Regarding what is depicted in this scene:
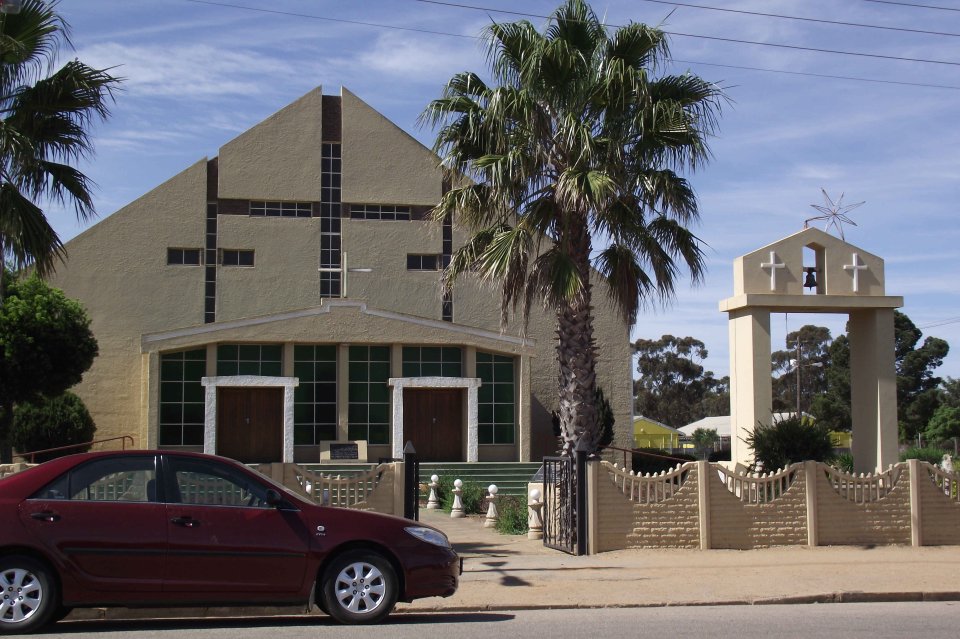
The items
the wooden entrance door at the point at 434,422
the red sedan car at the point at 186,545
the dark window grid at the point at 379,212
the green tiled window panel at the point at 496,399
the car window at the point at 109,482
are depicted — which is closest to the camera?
the red sedan car at the point at 186,545

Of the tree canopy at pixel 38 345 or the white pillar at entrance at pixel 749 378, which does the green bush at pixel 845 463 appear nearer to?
the white pillar at entrance at pixel 749 378

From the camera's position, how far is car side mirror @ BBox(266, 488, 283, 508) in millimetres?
9227

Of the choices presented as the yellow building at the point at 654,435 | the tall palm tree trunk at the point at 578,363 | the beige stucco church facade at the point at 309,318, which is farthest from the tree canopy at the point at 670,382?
the tall palm tree trunk at the point at 578,363

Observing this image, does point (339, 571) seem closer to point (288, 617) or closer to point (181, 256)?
point (288, 617)

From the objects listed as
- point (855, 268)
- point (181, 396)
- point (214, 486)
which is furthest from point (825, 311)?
point (181, 396)

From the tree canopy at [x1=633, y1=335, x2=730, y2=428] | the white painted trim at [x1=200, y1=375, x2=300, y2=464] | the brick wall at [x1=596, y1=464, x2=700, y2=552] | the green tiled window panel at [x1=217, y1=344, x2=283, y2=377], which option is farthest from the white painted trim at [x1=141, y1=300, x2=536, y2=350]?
the tree canopy at [x1=633, y1=335, x2=730, y2=428]

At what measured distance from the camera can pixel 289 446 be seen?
29.9 metres

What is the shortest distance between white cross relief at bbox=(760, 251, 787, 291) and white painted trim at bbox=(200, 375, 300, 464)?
15.1 m

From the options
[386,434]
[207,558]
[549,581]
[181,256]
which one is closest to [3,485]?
[207,558]

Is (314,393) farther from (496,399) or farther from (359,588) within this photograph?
(359,588)

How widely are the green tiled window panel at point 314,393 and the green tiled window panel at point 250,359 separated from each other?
57 centimetres

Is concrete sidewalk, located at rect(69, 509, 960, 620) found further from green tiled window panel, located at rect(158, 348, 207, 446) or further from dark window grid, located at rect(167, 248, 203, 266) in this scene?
dark window grid, located at rect(167, 248, 203, 266)

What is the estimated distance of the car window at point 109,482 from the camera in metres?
8.98

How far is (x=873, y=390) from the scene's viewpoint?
824 inches
